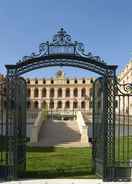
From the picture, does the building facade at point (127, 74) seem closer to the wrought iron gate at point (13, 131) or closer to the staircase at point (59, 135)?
the staircase at point (59, 135)

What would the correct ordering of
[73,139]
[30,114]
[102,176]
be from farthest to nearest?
[30,114] → [73,139] → [102,176]

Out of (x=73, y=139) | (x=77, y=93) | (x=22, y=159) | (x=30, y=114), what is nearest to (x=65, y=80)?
(x=77, y=93)

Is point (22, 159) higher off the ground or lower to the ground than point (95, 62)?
lower

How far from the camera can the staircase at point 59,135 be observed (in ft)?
104

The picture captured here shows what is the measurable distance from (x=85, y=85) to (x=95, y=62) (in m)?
88.0

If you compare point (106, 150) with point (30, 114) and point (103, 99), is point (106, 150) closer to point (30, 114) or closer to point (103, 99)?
point (103, 99)

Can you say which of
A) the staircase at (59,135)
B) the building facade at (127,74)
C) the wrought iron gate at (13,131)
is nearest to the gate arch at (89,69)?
the wrought iron gate at (13,131)

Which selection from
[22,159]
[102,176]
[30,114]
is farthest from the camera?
[30,114]

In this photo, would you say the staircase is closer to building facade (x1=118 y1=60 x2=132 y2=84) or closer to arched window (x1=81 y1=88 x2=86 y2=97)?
building facade (x1=118 y1=60 x2=132 y2=84)

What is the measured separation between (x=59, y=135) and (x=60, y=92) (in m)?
68.4

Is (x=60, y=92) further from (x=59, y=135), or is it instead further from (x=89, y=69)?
(x=89, y=69)

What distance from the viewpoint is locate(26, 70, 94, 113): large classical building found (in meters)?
102

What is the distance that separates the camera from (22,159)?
15.2 metres

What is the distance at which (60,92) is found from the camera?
104375 millimetres
